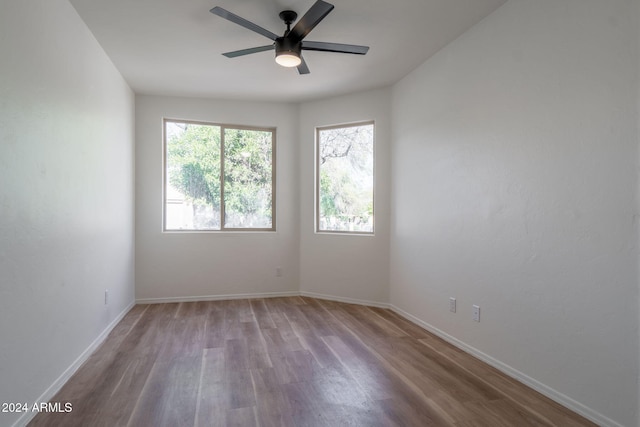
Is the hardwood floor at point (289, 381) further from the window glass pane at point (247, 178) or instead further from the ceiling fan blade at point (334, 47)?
the ceiling fan blade at point (334, 47)

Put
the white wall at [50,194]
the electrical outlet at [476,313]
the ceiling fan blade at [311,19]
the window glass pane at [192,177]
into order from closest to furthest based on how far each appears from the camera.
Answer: the white wall at [50,194]
the ceiling fan blade at [311,19]
the electrical outlet at [476,313]
the window glass pane at [192,177]

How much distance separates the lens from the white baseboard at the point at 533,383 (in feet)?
6.30

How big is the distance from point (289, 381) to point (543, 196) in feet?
6.73

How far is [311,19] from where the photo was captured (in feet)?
7.53

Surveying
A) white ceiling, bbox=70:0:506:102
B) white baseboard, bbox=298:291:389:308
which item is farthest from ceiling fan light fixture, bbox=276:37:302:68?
white baseboard, bbox=298:291:389:308

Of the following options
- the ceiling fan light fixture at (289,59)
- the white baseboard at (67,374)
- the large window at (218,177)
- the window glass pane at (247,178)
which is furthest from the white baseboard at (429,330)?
the ceiling fan light fixture at (289,59)

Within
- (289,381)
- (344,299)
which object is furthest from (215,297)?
(289,381)

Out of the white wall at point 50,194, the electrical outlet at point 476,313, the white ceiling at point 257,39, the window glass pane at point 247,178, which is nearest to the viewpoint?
the white wall at point 50,194

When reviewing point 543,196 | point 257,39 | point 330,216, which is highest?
point 257,39

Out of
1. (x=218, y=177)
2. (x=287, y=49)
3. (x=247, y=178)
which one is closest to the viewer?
(x=287, y=49)

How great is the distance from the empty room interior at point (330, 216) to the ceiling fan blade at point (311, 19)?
0.02 meters

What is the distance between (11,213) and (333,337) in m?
2.50

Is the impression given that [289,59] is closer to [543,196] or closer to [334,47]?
[334,47]

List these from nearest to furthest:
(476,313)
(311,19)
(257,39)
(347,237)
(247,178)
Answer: (311,19) < (476,313) < (257,39) < (347,237) < (247,178)
